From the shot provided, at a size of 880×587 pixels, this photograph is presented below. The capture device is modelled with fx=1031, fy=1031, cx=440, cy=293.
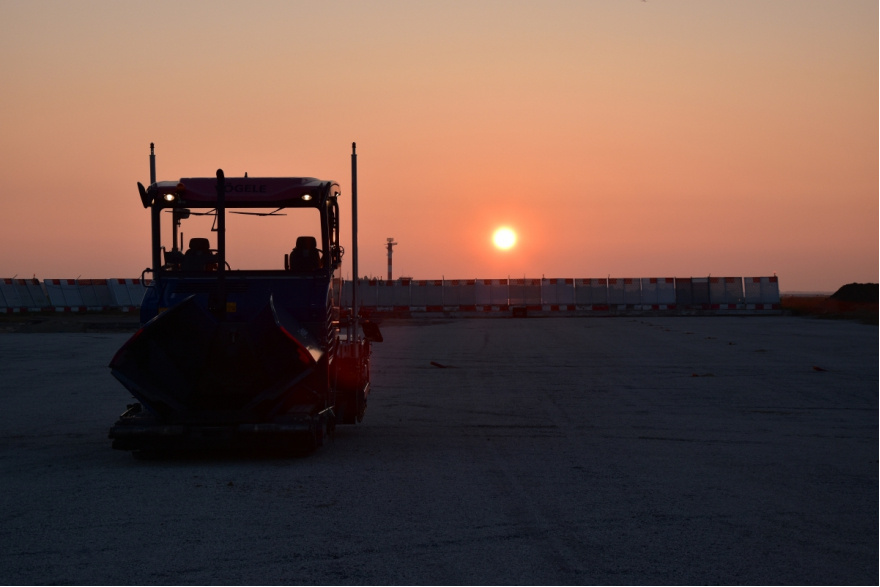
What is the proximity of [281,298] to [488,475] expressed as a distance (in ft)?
10.2

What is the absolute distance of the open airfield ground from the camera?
249 inches

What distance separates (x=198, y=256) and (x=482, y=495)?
A: 4.55 metres

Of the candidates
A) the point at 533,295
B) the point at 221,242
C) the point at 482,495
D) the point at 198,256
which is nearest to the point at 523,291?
the point at 533,295

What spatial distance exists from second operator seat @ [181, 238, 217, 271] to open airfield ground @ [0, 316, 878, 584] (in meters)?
2.10

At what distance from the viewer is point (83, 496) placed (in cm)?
851

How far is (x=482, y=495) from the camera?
851cm

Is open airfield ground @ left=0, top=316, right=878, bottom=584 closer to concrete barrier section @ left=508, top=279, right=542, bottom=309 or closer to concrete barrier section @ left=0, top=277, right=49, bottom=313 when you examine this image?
concrete barrier section @ left=508, top=279, right=542, bottom=309

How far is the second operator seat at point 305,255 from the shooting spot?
36.8 feet

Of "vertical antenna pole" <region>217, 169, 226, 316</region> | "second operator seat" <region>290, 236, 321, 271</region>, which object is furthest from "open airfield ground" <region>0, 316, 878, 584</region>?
"second operator seat" <region>290, 236, 321, 271</region>

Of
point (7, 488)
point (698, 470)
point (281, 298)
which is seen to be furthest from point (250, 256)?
point (698, 470)

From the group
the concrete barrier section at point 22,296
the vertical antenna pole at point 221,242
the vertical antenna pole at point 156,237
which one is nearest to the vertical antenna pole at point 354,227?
the vertical antenna pole at point 221,242

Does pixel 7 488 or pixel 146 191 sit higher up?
pixel 146 191

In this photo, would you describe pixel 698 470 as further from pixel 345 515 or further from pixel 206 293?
pixel 206 293

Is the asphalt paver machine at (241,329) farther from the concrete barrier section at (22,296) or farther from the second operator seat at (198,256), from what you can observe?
the concrete barrier section at (22,296)
